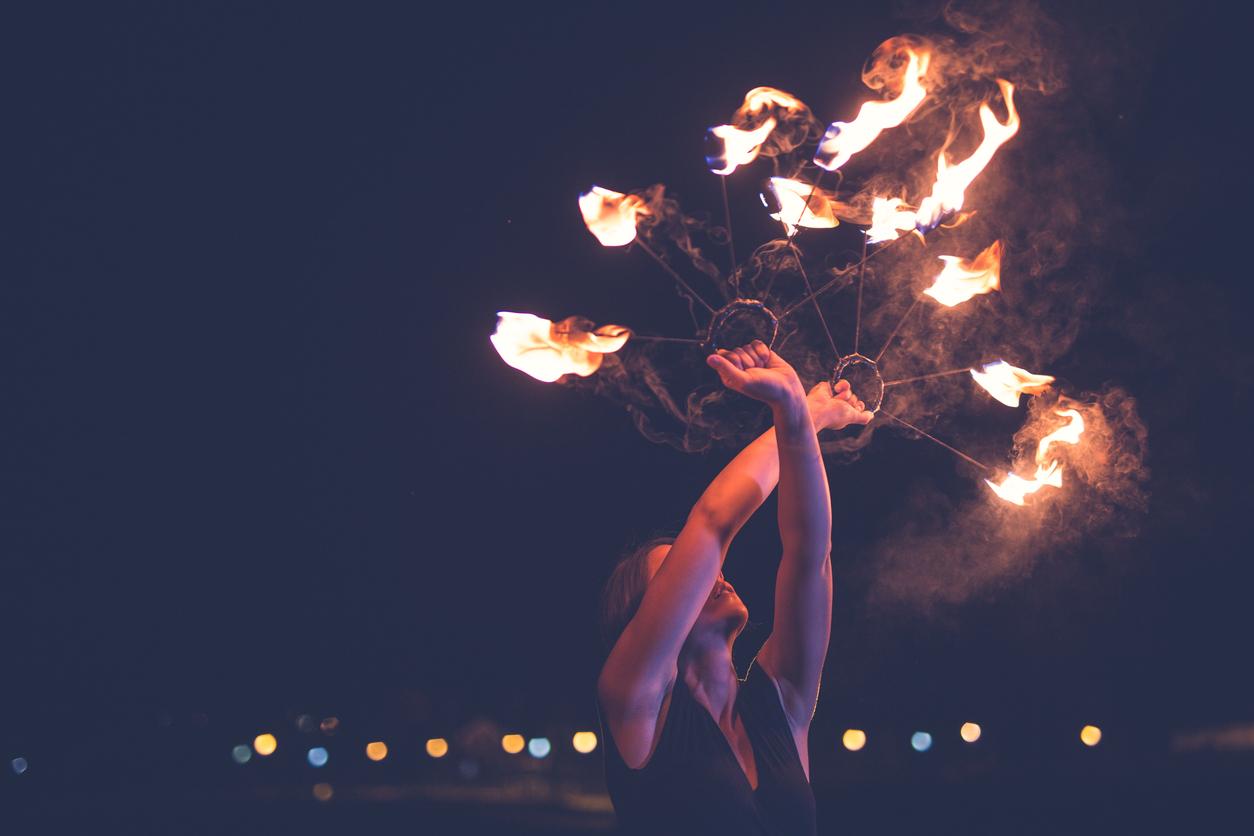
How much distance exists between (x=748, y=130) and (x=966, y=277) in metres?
0.67

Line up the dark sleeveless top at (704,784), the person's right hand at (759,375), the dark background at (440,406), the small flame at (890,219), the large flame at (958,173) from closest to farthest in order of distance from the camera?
the dark sleeveless top at (704,784) < the person's right hand at (759,375) < the large flame at (958,173) < the small flame at (890,219) < the dark background at (440,406)

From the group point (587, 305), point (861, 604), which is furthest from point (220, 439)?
point (861, 604)

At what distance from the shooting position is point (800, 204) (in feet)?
8.31

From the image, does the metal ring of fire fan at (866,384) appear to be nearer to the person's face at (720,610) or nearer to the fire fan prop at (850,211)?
the fire fan prop at (850,211)

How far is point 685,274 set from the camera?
3.52 meters

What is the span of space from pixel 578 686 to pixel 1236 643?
8.48ft

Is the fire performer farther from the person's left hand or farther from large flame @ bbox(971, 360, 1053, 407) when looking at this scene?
large flame @ bbox(971, 360, 1053, 407)

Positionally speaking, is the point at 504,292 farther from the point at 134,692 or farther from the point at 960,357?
the point at 134,692

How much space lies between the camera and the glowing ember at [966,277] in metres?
2.58

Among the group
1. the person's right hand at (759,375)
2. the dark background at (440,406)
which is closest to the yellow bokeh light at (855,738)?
the dark background at (440,406)

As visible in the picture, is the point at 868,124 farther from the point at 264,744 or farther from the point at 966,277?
the point at 264,744

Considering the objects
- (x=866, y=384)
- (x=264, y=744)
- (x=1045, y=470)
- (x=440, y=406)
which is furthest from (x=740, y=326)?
(x=264, y=744)

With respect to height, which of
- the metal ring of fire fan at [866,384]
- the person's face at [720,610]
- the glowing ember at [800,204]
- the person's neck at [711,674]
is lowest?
the person's neck at [711,674]

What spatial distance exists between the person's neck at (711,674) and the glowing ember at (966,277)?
130cm
